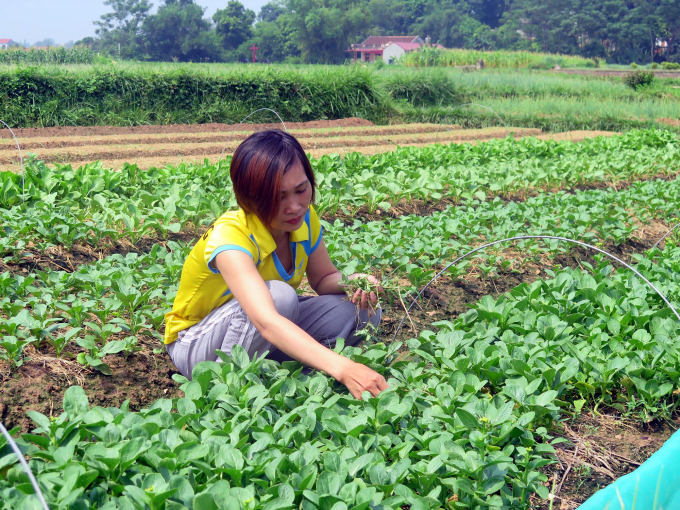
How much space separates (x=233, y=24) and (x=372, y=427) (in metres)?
67.0

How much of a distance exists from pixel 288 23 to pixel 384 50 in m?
15.3

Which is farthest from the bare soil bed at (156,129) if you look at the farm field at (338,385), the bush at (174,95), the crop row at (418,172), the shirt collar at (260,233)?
the shirt collar at (260,233)

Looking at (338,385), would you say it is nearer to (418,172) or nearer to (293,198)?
(293,198)

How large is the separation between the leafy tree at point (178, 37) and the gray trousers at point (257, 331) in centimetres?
5972

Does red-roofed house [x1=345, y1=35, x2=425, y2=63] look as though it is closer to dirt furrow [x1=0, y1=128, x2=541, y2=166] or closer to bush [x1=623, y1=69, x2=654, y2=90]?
bush [x1=623, y1=69, x2=654, y2=90]

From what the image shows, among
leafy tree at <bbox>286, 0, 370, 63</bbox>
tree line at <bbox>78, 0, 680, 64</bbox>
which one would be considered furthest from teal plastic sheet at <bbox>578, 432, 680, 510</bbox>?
leafy tree at <bbox>286, 0, 370, 63</bbox>

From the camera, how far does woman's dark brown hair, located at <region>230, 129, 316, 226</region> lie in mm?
2184

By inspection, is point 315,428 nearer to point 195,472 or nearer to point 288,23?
point 195,472

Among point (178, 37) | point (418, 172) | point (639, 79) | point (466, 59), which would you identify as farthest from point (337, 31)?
point (418, 172)

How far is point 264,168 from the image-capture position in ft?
7.15

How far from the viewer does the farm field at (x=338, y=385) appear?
1645 millimetres

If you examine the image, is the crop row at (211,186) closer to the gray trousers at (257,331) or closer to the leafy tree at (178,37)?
the gray trousers at (257,331)

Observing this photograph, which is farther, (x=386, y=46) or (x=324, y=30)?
(x=386, y=46)

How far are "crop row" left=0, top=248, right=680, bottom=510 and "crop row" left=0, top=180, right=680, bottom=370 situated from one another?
63 centimetres
